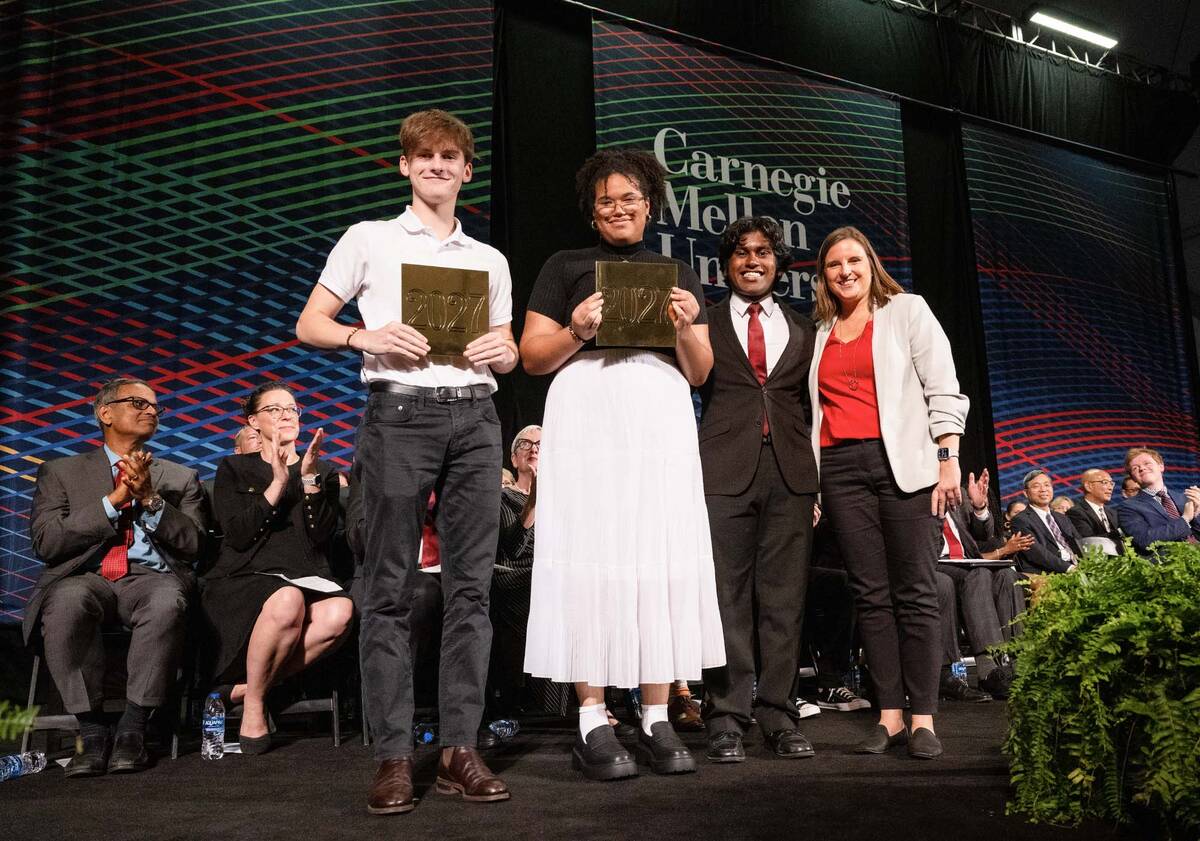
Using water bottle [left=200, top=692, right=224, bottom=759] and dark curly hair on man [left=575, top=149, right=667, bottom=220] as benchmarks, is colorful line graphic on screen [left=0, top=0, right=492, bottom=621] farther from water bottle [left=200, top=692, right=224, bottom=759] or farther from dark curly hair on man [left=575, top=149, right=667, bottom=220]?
dark curly hair on man [left=575, top=149, right=667, bottom=220]

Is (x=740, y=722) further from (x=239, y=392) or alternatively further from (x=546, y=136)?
(x=546, y=136)

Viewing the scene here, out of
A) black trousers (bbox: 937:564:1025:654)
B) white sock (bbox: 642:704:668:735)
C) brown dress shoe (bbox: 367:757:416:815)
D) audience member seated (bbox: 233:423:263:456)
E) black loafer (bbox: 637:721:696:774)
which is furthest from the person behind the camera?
black trousers (bbox: 937:564:1025:654)

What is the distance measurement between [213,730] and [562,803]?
63.5 inches

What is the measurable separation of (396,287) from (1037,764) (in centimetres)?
183

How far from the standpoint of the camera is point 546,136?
19.5ft

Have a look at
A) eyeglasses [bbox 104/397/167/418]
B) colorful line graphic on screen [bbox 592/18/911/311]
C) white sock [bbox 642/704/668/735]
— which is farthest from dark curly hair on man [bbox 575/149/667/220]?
colorful line graphic on screen [bbox 592/18/911/311]

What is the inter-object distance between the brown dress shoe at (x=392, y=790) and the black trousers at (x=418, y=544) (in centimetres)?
3

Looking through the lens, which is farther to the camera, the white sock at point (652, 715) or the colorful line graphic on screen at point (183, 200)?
the colorful line graphic on screen at point (183, 200)

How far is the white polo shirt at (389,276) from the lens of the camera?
2.28 meters

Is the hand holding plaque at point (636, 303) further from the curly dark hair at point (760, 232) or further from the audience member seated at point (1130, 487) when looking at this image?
the audience member seated at point (1130, 487)

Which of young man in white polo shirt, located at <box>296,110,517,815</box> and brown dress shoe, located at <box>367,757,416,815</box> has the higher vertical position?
young man in white polo shirt, located at <box>296,110,517,815</box>

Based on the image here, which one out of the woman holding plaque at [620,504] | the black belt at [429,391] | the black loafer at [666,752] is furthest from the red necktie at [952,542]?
the black belt at [429,391]

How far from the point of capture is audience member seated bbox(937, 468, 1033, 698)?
4770mm

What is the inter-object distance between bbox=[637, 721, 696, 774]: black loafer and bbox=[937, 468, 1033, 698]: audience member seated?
2398 mm
